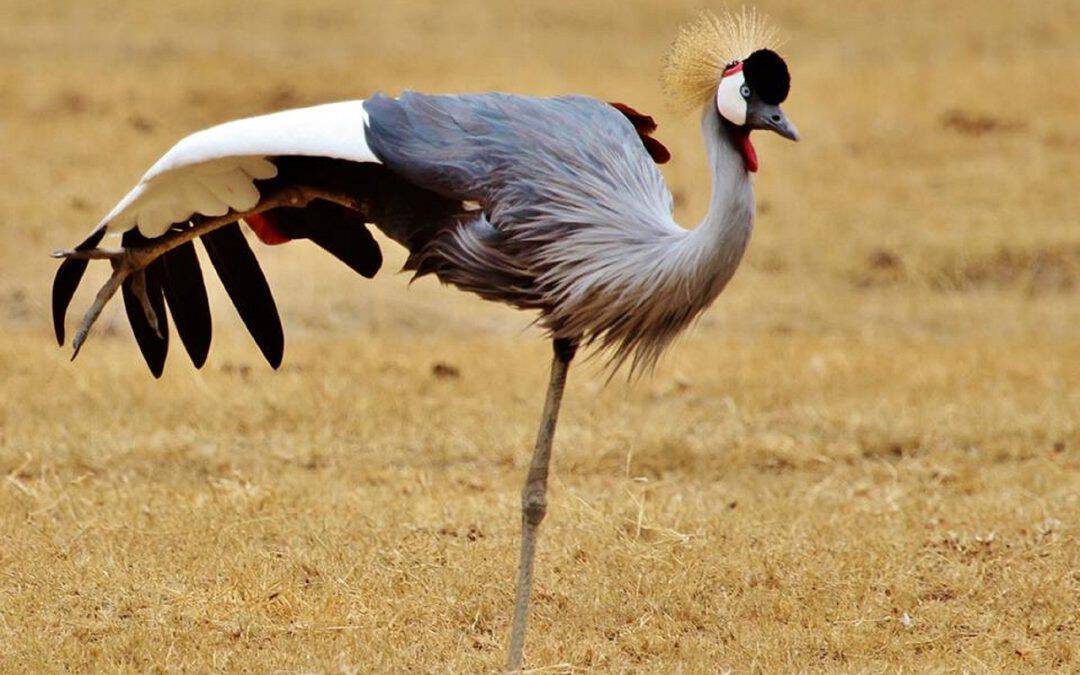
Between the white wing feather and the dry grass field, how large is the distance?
1.08m

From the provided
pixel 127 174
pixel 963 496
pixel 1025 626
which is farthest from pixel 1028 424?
pixel 127 174

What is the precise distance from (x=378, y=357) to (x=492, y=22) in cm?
700

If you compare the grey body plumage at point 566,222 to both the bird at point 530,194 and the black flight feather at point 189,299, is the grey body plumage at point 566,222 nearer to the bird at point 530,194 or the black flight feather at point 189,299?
the bird at point 530,194

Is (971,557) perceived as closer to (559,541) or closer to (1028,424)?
(559,541)

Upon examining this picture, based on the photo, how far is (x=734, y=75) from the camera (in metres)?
4.19

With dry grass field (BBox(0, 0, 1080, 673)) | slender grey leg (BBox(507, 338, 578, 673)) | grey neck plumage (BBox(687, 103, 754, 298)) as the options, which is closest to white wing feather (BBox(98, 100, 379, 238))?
slender grey leg (BBox(507, 338, 578, 673))

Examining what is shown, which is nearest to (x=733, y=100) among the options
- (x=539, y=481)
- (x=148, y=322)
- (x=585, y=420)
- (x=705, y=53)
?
(x=705, y=53)

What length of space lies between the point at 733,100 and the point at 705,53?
0.21 metres

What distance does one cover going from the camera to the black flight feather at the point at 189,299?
5.10 meters

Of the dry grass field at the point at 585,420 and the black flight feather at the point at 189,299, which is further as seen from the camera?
the black flight feather at the point at 189,299

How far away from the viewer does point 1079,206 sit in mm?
10891

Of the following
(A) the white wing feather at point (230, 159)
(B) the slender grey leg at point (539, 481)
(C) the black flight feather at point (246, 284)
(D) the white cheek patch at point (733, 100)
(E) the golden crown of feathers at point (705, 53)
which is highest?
(E) the golden crown of feathers at point (705, 53)

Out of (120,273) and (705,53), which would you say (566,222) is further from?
(120,273)

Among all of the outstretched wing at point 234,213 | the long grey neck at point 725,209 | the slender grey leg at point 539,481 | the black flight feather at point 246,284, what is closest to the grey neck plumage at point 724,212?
the long grey neck at point 725,209
